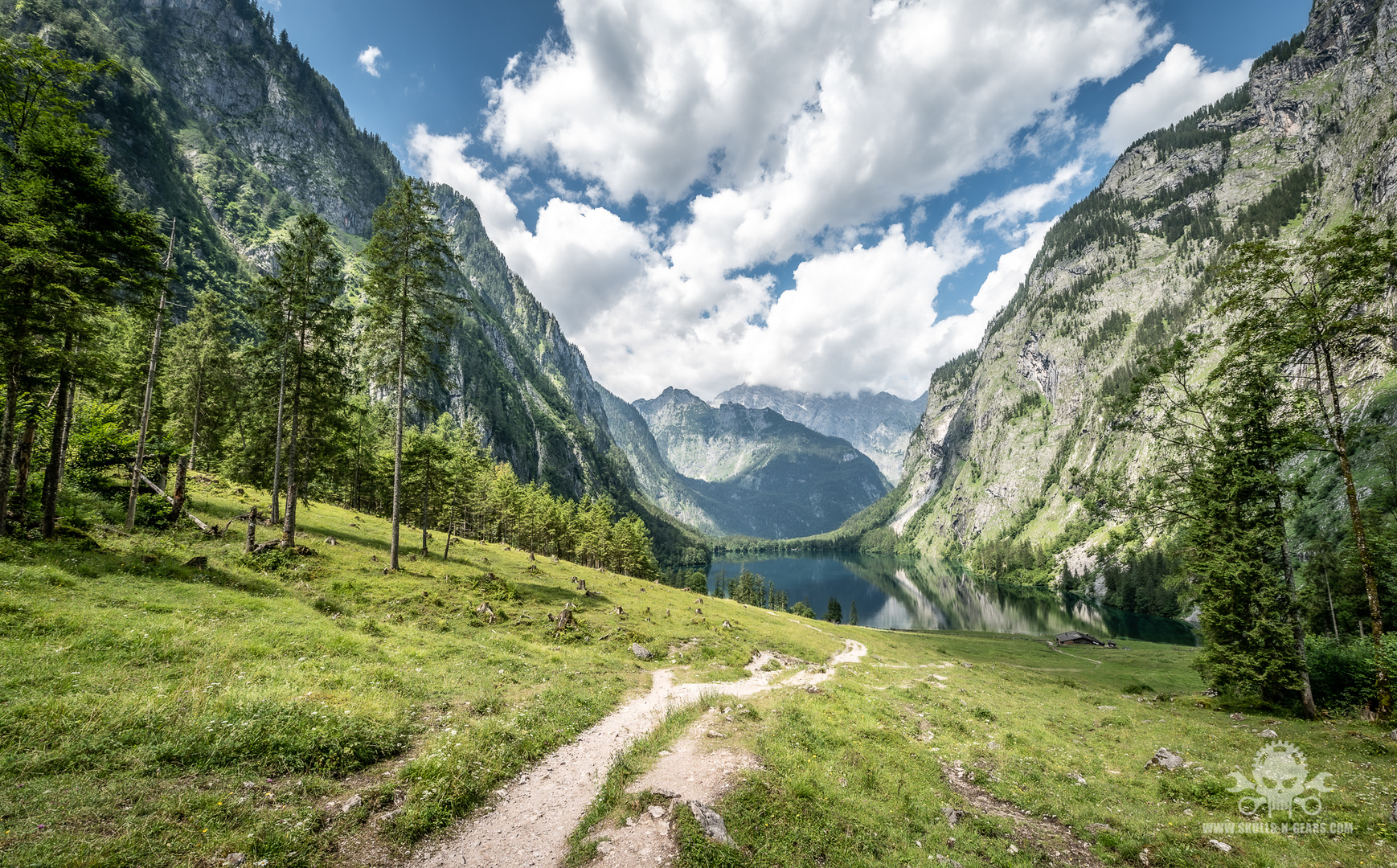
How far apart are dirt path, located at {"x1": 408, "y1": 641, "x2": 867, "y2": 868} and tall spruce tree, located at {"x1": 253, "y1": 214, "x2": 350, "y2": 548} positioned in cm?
2458

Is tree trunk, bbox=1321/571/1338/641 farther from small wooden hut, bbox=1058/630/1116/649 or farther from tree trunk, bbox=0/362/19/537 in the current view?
tree trunk, bbox=0/362/19/537

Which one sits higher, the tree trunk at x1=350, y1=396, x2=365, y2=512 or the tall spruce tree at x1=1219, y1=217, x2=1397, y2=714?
the tall spruce tree at x1=1219, y1=217, x2=1397, y2=714

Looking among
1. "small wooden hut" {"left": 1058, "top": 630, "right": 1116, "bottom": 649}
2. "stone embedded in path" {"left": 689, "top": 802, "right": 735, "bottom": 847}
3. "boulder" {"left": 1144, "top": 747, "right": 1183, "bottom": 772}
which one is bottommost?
"small wooden hut" {"left": 1058, "top": 630, "right": 1116, "bottom": 649}

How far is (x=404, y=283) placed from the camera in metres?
29.7

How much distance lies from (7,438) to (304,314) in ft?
48.2

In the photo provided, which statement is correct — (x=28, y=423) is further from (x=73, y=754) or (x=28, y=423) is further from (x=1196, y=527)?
(x=1196, y=527)

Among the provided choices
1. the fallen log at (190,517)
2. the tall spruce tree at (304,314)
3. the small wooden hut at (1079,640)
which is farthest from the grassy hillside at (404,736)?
the small wooden hut at (1079,640)

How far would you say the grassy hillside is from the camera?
8.14 meters

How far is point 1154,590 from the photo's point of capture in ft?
403

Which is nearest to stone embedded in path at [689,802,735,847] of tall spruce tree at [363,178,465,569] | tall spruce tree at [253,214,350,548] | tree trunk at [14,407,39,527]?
tall spruce tree at [363,178,465,569]

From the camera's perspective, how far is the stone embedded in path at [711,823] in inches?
369

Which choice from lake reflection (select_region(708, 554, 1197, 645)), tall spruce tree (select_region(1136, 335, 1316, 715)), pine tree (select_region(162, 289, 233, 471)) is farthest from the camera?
lake reflection (select_region(708, 554, 1197, 645))

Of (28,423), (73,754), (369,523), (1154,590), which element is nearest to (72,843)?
(73,754)

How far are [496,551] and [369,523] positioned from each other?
41.8 ft
